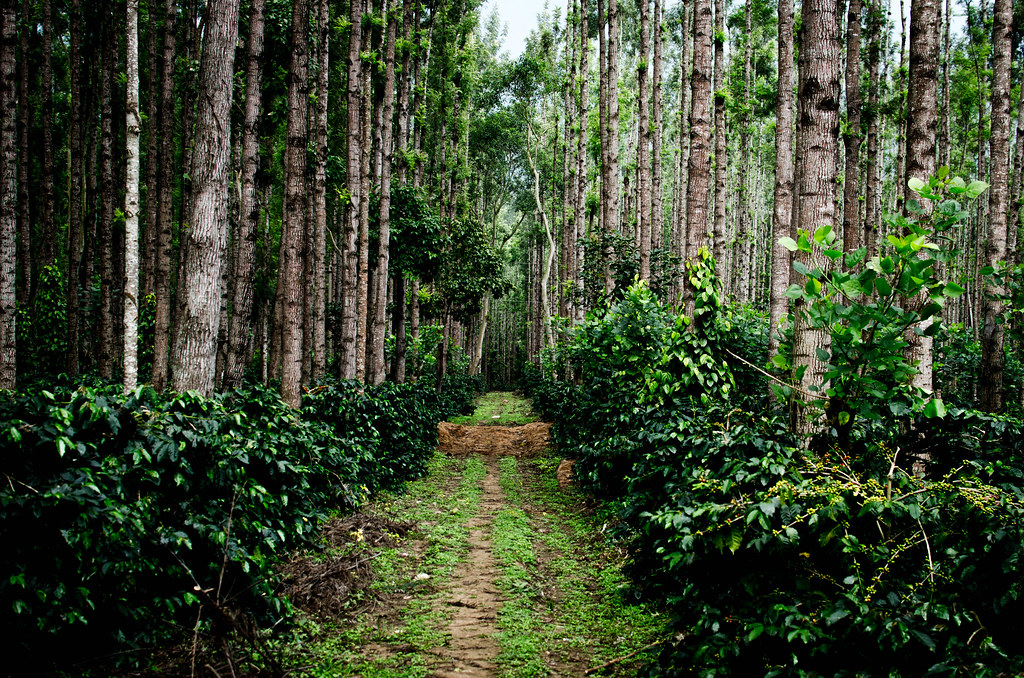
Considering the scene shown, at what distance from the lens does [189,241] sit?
5.69 meters

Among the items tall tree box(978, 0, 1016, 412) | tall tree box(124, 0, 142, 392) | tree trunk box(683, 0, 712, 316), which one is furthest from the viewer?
tall tree box(978, 0, 1016, 412)

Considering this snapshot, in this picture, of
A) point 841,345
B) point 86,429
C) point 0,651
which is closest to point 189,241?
point 86,429

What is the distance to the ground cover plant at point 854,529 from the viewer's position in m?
2.53

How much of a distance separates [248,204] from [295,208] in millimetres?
1390

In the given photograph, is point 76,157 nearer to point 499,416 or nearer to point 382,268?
point 382,268

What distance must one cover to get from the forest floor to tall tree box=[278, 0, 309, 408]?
7.89ft

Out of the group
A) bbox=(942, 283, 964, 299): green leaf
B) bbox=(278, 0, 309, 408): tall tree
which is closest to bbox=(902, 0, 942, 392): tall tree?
bbox=(942, 283, 964, 299): green leaf

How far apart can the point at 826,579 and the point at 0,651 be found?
416 centimetres

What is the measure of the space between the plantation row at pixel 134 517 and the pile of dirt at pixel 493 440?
837 centimetres

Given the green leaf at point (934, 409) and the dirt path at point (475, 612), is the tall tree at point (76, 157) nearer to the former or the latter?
the dirt path at point (475, 612)

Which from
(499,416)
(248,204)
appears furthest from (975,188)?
(499,416)

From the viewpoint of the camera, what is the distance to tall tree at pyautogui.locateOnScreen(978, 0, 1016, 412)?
9.14 metres

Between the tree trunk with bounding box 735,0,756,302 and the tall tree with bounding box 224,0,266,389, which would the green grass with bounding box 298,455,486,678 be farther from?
the tree trunk with bounding box 735,0,756,302

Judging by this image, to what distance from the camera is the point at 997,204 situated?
1021 centimetres
